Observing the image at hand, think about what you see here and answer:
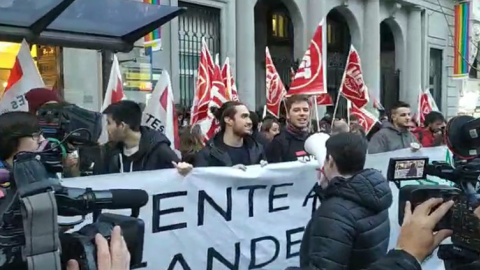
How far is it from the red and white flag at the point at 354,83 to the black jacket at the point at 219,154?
448cm

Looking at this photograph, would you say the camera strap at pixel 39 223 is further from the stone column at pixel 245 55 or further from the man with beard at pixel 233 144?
the stone column at pixel 245 55

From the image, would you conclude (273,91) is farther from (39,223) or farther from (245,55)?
(39,223)

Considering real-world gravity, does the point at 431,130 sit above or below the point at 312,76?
below

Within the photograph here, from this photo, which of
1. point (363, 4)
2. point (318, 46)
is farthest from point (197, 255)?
point (363, 4)

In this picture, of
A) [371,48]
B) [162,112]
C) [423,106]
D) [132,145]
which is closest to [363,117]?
[423,106]

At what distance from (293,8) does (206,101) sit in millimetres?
10423

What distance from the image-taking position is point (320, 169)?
3.60 m

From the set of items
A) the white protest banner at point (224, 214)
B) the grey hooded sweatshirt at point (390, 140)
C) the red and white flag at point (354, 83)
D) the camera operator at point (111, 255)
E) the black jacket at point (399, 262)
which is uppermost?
the red and white flag at point (354, 83)

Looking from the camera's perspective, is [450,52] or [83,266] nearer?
[83,266]

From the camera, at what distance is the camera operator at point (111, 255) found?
1578mm

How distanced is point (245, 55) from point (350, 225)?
43.7 ft

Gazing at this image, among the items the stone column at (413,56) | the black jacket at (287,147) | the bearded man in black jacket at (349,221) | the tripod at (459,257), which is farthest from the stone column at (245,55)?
the tripod at (459,257)

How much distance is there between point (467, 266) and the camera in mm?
1973

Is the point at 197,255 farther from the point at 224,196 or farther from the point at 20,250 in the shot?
the point at 20,250
